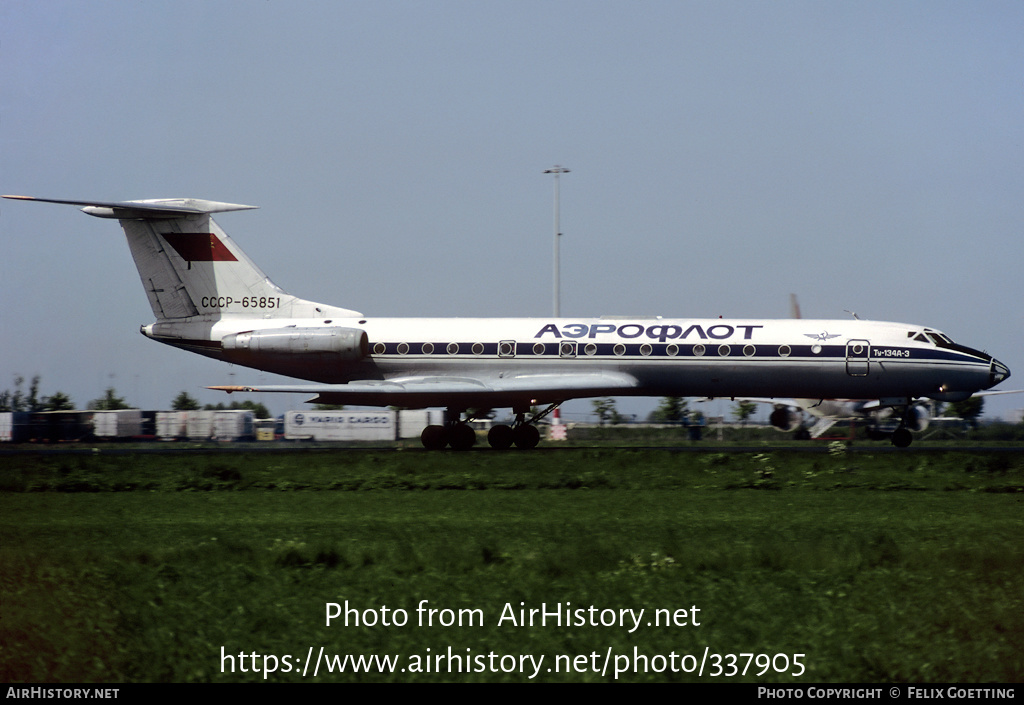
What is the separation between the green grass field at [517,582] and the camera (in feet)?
22.9

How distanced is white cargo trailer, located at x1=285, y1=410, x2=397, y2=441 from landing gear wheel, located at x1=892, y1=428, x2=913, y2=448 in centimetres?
2762

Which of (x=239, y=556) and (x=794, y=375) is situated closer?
(x=239, y=556)

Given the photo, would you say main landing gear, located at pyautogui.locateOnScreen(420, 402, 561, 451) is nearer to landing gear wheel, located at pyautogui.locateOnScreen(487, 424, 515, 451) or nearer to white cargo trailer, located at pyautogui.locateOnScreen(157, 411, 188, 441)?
landing gear wheel, located at pyautogui.locateOnScreen(487, 424, 515, 451)

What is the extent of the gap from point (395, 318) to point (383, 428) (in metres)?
22.9

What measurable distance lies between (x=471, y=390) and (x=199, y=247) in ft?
31.5

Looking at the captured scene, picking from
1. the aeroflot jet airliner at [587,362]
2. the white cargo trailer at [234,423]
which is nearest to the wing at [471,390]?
the aeroflot jet airliner at [587,362]

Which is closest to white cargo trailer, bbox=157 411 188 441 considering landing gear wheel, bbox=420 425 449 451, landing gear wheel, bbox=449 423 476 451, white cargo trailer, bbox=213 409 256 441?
white cargo trailer, bbox=213 409 256 441

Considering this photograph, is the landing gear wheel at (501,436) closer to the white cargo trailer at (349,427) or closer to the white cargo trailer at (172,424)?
the white cargo trailer at (349,427)

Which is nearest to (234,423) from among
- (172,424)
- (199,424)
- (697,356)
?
(199,424)

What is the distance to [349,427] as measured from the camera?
5184cm

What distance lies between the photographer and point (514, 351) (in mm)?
28453

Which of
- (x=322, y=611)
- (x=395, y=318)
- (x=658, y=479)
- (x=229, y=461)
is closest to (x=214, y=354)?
(x=395, y=318)

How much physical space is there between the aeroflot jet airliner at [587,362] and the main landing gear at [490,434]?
0.03 m
